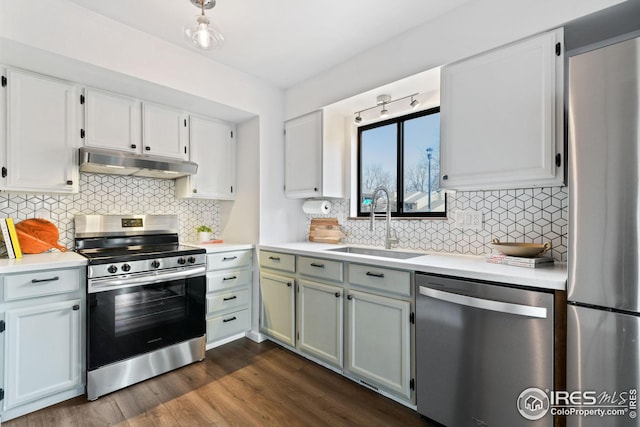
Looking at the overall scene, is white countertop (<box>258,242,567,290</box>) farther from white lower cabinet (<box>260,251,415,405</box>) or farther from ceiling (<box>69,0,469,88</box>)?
ceiling (<box>69,0,469,88</box>)

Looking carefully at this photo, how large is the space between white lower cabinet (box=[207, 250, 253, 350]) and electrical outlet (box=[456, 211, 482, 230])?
1917mm

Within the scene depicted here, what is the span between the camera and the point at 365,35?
7.50 feet

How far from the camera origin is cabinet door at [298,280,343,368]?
2.30 metres

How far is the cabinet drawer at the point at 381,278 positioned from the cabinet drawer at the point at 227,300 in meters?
1.27

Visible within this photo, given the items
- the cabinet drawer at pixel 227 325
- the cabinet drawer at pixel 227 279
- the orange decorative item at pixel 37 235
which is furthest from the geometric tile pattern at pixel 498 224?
the orange decorative item at pixel 37 235

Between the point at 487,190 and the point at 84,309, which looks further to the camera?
the point at 487,190

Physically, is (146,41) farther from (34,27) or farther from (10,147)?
(10,147)

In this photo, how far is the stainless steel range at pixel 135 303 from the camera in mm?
2057

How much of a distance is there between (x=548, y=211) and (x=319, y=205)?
1874 mm

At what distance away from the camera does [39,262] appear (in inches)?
75.3

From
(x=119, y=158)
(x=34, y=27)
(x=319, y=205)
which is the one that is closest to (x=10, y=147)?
(x=119, y=158)

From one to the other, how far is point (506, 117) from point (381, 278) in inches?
48.3

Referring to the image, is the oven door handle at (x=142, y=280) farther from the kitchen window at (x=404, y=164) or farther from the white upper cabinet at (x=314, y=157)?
the kitchen window at (x=404, y=164)

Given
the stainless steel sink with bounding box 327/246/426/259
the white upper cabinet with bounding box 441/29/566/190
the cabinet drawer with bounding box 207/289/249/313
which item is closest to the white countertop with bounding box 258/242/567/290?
the stainless steel sink with bounding box 327/246/426/259
